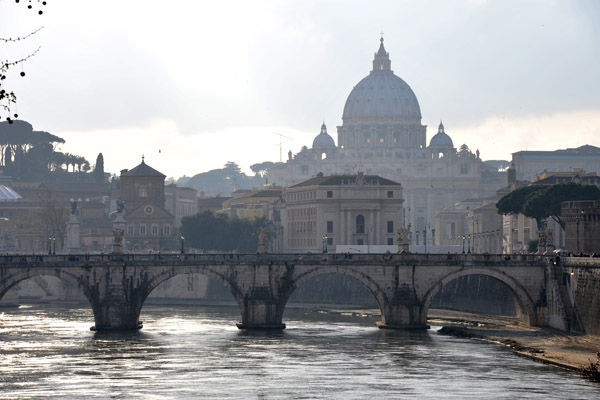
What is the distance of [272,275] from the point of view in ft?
390

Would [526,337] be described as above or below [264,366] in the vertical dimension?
above

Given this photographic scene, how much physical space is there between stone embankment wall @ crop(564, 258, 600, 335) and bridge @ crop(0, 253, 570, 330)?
643 cm

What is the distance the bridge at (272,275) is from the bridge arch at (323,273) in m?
0.08

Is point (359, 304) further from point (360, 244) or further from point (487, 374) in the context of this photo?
point (487, 374)

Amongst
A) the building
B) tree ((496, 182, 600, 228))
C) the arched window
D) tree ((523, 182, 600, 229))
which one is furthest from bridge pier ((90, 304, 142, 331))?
the arched window

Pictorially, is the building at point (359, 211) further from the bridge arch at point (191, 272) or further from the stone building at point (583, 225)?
the bridge arch at point (191, 272)

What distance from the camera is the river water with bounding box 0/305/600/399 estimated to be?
82250 millimetres

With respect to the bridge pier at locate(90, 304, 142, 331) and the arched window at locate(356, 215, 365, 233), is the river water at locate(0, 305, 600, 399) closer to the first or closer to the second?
the bridge pier at locate(90, 304, 142, 331)

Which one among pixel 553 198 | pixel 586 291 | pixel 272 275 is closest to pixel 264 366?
pixel 586 291

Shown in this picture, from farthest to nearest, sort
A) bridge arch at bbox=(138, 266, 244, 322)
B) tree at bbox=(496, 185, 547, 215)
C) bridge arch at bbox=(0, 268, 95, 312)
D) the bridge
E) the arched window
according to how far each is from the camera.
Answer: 1. the arched window
2. tree at bbox=(496, 185, 547, 215)
3. bridge arch at bbox=(138, 266, 244, 322)
4. the bridge
5. bridge arch at bbox=(0, 268, 95, 312)

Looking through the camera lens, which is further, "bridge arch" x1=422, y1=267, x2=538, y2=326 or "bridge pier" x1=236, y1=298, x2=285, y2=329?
"bridge pier" x1=236, y1=298, x2=285, y2=329

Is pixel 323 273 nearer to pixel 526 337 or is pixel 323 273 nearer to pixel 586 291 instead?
pixel 526 337

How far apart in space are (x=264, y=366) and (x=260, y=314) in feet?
83.4

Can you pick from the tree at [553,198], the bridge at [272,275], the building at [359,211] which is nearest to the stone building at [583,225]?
the bridge at [272,275]
